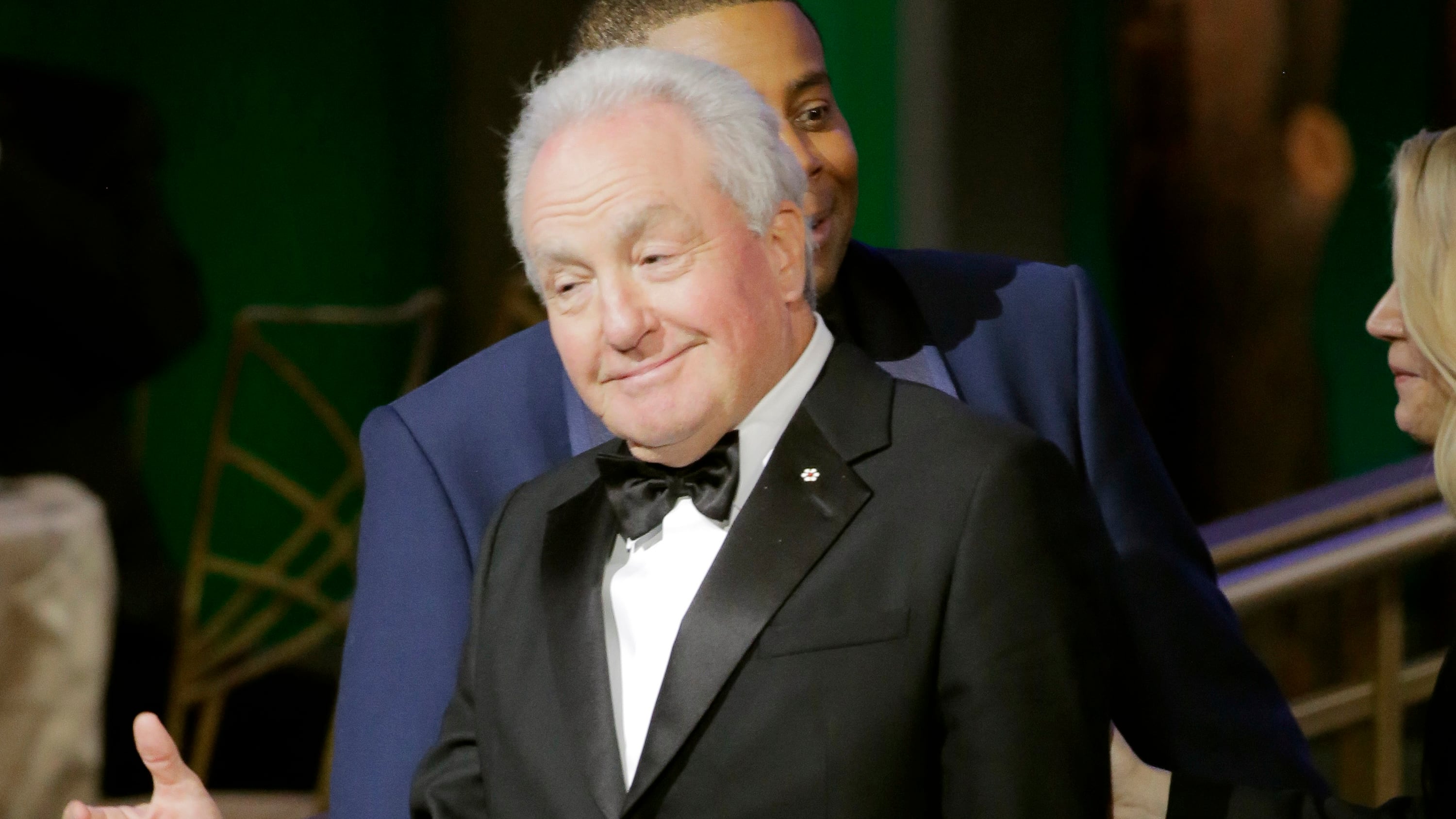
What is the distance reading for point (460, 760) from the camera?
1.21 meters

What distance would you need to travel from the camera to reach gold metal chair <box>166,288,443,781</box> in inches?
103

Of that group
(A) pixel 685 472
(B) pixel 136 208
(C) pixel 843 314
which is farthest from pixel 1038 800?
(B) pixel 136 208

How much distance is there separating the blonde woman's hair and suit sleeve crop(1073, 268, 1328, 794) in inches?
9.0

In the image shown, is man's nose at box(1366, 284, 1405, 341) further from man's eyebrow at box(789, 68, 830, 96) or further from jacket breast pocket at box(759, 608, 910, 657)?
jacket breast pocket at box(759, 608, 910, 657)

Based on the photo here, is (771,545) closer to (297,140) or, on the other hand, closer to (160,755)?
(160,755)

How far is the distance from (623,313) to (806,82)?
1.41ft

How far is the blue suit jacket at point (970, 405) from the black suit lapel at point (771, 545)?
264mm

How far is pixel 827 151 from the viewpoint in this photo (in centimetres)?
143

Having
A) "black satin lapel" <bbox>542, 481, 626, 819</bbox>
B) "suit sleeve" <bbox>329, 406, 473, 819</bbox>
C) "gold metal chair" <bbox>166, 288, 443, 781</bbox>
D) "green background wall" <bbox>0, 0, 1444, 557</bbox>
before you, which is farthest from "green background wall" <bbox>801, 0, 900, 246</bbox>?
"black satin lapel" <bbox>542, 481, 626, 819</bbox>

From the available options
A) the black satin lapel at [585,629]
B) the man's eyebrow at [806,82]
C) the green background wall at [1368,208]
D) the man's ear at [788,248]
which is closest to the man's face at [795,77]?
the man's eyebrow at [806,82]

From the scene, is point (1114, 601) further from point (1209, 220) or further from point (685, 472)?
point (1209, 220)

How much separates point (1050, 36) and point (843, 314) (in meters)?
1.50

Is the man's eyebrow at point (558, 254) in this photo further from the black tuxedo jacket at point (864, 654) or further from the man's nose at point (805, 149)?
the man's nose at point (805, 149)

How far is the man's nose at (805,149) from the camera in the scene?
1.34m
